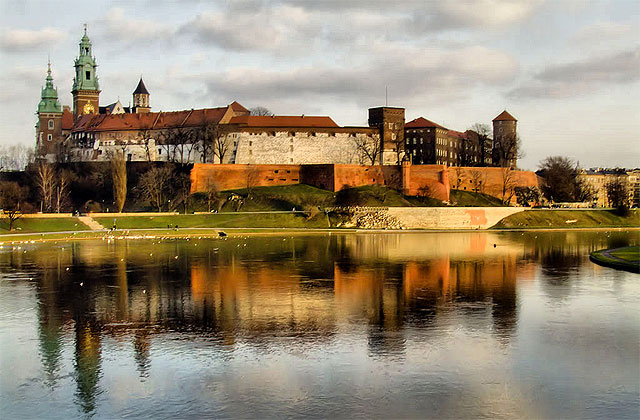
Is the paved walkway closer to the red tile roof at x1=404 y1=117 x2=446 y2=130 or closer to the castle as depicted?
the castle

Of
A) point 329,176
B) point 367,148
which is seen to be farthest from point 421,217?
point 367,148

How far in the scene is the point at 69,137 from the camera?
304 feet

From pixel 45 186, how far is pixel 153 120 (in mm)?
22624

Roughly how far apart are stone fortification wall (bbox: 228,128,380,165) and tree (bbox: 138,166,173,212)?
11.9 metres

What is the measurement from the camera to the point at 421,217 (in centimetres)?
6481

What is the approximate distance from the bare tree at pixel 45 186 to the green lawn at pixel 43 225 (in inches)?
426

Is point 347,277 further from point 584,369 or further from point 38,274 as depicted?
point 584,369

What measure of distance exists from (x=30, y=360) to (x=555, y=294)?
17.7 m

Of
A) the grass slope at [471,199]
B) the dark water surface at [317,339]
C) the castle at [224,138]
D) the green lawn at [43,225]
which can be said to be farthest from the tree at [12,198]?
the grass slope at [471,199]

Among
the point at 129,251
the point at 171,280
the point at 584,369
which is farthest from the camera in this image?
the point at 129,251

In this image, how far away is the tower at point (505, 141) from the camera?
9319 centimetres

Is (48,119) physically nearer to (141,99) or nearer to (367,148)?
(141,99)

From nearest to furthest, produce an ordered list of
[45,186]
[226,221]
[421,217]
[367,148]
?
[226,221], [421,217], [45,186], [367,148]

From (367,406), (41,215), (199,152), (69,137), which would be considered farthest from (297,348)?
(69,137)
